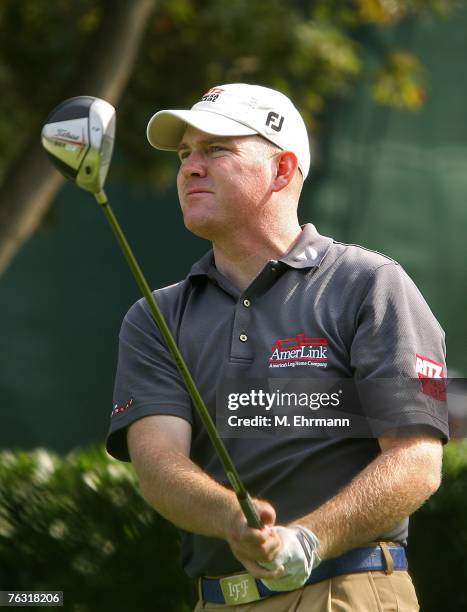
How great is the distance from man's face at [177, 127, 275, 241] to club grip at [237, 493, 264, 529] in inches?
41.1

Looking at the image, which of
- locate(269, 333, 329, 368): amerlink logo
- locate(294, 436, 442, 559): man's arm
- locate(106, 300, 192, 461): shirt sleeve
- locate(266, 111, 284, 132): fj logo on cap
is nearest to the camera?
locate(294, 436, 442, 559): man's arm

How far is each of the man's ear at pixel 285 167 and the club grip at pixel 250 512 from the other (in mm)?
1219

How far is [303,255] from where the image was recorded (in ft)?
12.3

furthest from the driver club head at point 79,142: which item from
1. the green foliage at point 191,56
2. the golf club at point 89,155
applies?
the green foliage at point 191,56

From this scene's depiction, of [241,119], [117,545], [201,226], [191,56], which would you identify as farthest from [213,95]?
[191,56]

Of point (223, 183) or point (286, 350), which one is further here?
point (223, 183)

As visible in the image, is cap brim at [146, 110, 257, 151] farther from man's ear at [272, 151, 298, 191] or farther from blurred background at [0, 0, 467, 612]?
blurred background at [0, 0, 467, 612]

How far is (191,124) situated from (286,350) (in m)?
0.76

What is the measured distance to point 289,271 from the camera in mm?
3719

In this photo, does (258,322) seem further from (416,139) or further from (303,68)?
(416,139)

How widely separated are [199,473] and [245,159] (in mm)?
988

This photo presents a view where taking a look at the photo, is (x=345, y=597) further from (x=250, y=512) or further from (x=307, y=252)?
(x=307, y=252)

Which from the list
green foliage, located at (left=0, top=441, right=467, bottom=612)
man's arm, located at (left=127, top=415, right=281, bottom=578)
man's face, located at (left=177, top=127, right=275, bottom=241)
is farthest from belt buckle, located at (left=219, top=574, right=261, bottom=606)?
green foliage, located at (left=0, top=441, right=467, bottom=612)

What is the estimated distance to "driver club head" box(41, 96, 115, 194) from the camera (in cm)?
304
